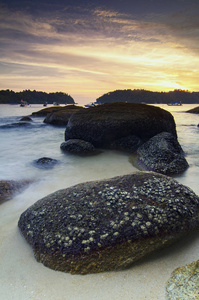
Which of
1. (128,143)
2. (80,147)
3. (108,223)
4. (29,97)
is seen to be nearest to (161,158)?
(128,143)

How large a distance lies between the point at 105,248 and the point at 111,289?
0.39m

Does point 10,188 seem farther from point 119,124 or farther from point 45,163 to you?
point 119,124

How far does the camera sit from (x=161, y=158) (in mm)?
6047

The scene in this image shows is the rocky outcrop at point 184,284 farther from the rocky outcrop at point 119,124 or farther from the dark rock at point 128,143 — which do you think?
the rocky outcrop at point 119,124

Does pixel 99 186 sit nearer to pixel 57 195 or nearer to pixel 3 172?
pixel 57 195

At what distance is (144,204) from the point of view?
2834 mm

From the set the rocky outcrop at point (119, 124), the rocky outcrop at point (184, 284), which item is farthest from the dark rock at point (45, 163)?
the rocky outcrop at point (184, 284)

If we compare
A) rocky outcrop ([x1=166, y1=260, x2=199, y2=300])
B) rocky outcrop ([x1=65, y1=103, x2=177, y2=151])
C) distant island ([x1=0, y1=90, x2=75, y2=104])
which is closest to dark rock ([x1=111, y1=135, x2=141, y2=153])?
rocky outcrop ([x1=65, y1=103, x2=177, y2=151])

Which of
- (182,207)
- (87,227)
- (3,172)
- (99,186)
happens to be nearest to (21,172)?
(3,172)

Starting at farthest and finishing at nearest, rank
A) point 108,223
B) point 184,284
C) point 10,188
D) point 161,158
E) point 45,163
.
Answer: point 45,163 → point 161,158 → point 10,188 → point 108,223 → point 184,284

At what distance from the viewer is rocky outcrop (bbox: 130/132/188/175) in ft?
19.1

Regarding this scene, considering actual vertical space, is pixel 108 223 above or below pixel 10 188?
above

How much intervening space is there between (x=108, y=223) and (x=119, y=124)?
599 cm

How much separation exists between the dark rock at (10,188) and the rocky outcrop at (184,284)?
10.9 ft
